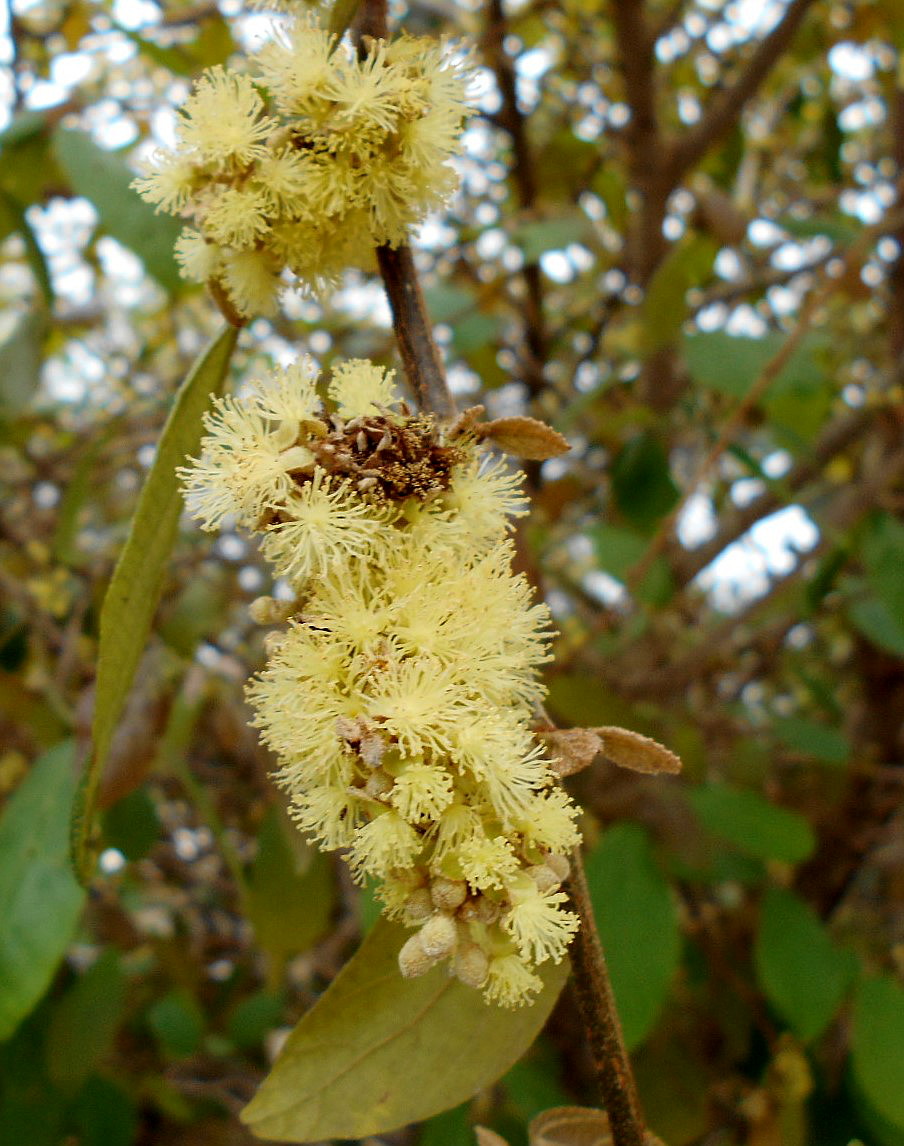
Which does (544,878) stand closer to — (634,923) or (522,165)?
(634,923)

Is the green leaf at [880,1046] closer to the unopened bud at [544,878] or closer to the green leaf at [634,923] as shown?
the green leaf at [634,923]

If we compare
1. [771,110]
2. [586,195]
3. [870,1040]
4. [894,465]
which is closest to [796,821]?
[870,1040]

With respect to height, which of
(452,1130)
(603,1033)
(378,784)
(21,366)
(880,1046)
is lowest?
(880,1046)

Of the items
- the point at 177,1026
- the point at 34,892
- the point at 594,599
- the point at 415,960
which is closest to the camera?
the point at 415,960

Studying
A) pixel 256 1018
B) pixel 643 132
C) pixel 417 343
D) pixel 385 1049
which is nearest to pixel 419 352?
pixel 417 343

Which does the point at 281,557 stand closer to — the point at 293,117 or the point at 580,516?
the point at 293,117

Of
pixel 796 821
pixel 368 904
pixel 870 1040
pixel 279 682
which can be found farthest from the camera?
pixel 796 821
